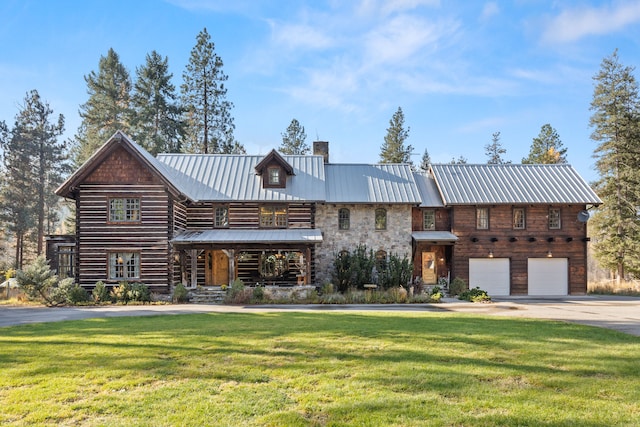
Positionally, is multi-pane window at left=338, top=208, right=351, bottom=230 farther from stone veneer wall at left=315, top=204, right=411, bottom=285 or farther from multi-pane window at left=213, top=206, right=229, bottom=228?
multi-pane window at left=213, top=206, right=229, bottom=228

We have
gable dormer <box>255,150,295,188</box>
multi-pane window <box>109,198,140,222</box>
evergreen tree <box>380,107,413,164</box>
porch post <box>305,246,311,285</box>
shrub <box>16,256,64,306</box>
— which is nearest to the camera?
shrub <box>16,256,64,306</box>

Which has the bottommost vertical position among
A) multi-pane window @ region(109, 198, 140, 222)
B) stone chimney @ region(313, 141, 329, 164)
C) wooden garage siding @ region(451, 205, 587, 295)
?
wooden garage siding @ region(451, 205, 587, 295)

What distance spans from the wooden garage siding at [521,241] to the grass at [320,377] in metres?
16.3

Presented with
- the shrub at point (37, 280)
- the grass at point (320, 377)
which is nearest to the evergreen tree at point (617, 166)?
the grass at point (320, 377)

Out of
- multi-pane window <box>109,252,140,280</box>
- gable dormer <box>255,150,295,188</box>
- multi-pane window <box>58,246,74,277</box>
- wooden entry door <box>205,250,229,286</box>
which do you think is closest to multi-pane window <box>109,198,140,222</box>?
multi-pane window <box>109,252,140,280</box>

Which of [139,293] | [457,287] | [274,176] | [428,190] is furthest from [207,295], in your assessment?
[428,190]

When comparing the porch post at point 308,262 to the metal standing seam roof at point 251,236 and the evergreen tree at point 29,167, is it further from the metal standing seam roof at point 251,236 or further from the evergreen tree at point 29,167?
the evergreen tree at point 29,167

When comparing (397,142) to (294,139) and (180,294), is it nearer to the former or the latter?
(294,139)

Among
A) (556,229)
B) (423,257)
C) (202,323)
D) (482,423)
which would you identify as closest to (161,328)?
(202,323)

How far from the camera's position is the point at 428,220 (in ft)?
94.4

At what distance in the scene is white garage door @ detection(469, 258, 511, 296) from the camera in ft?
90.4

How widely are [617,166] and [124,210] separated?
3485cm

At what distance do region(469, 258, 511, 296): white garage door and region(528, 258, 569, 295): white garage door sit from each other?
5.36ft

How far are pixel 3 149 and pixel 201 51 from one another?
2051 centimetres
